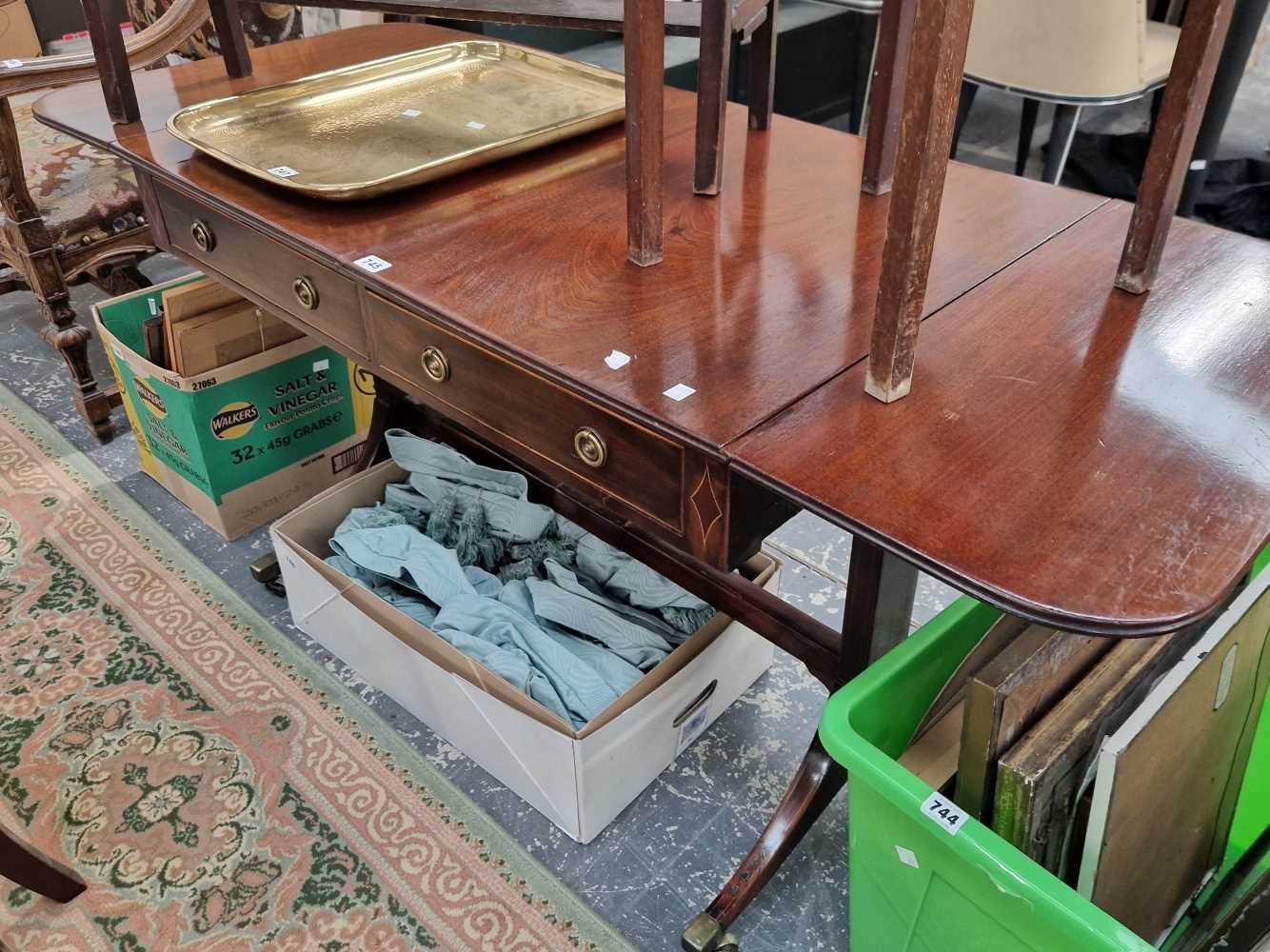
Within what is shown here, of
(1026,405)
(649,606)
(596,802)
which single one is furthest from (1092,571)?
→ (649,606)

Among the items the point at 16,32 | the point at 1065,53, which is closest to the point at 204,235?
the point at 1065,53

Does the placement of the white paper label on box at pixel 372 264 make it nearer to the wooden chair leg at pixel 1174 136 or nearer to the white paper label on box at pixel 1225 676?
the wooden chair leg at pixel 1174 136

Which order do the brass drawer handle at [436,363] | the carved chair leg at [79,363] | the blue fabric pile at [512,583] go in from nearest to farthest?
the brass drawer handle at [436,363]
the blue fabric pile at [512,583]
the carved chair leg at [79,363]

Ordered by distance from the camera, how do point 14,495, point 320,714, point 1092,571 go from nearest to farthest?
point 1092,571
point 320,714
point 14,495

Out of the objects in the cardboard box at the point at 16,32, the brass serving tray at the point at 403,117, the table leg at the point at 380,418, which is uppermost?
the brass serving tray at the point at 403,117

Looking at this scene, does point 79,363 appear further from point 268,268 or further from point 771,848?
point 771,848

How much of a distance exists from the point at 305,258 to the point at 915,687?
0.82 meters

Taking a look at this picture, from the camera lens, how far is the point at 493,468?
1784 mm

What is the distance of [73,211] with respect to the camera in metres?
2.01

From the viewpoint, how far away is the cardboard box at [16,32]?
3199 millimetres

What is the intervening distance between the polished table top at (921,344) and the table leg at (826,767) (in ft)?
0.90

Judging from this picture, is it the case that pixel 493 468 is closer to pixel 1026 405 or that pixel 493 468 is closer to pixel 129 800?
pixel 129 800

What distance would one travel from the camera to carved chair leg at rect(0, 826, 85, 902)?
1.16 m

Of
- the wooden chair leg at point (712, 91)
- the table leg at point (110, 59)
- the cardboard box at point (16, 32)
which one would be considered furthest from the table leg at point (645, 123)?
the cardboard box at point (16, 32)
